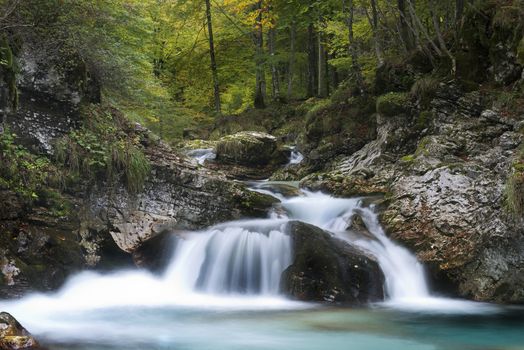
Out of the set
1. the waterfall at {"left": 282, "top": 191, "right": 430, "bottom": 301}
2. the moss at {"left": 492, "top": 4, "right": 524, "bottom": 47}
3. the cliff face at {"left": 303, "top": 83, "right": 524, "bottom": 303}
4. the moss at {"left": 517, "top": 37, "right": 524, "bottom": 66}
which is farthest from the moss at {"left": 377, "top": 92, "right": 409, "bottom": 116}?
the waterfall at {"left": 282, "top": 191, "right": 430, "bottom": 301}

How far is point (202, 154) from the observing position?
16.8m

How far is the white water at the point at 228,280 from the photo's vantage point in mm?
7238

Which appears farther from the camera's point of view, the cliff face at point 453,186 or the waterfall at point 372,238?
the waterfall at point 372,238

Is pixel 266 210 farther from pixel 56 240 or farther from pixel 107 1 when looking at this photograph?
pixel 107 1

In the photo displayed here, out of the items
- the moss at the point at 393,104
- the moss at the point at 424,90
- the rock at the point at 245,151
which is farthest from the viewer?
the rock at the point at 245,151

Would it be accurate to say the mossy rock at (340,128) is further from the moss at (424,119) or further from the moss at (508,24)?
the moss at (508,24)

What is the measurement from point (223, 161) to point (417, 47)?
6722 mm

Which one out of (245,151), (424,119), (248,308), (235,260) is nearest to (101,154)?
(235,260)

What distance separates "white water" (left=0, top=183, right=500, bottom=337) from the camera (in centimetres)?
724

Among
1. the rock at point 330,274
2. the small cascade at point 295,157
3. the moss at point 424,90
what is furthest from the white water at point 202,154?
the rock at point 330,274

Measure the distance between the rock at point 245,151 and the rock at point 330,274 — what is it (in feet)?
25.0

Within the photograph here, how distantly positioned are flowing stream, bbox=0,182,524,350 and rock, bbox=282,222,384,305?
217 millimetres

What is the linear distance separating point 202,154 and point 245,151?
2.11 m

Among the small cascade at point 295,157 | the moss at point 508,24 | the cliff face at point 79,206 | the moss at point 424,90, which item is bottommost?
the cliff face at point 79,206
